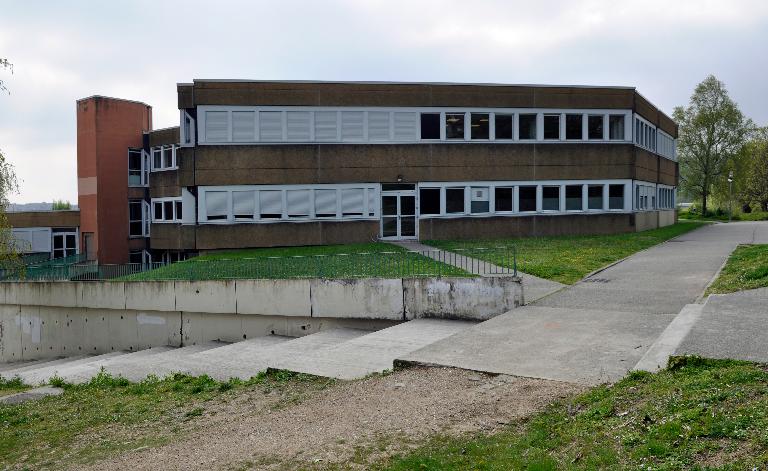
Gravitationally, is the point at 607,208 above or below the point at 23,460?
above

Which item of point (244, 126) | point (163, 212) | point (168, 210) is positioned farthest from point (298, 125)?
point (163, 212)

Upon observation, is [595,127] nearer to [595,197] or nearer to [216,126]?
[595,197]

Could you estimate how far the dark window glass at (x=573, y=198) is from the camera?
31531 millimetres

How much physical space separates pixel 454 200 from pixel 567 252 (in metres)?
8.05

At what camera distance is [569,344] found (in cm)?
1048

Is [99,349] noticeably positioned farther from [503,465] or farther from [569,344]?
[503,465]

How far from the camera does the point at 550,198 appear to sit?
3134 centimetres

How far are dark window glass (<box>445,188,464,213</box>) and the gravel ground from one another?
21.3 metres

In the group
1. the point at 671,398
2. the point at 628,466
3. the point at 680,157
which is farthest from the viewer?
the point at 680,157

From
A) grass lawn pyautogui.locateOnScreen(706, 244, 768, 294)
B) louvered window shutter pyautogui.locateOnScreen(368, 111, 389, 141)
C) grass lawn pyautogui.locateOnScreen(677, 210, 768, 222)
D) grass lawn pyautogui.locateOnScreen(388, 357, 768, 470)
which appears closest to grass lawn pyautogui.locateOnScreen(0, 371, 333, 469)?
grass lawn pyautogui.locateOnScreen(388, 357, 768, 470)

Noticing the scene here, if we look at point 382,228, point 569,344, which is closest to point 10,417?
point 569,344

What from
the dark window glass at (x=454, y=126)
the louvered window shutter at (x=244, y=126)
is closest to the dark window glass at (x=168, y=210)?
the louvered window shutter at (x=244, y=126)

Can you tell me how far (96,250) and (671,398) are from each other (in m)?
37.0

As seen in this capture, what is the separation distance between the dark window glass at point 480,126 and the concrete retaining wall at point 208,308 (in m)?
Answer: 15.7
